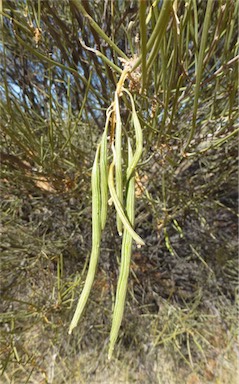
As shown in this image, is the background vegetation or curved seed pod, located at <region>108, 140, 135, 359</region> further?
the background vegetation

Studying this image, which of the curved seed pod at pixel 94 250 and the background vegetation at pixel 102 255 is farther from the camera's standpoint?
the background vegetation at pixel 102 255

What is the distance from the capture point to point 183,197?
4.79ft

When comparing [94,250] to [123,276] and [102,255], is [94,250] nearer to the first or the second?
[123,276]

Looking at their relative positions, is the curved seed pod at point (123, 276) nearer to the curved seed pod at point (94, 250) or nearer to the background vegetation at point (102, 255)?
the curved seed pod at point (94, 250)

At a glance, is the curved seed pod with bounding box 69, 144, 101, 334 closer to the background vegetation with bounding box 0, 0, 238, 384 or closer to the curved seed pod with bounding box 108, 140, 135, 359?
the curved seed pod with bounding box 108, 140, 135, 359

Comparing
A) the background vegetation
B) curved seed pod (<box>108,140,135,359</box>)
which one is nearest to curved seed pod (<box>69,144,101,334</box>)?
curved seed pod (<box>108,140,135,359</box>)

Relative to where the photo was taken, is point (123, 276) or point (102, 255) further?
point (102, 255)

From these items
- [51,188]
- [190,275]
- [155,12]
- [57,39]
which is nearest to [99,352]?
[190,275]

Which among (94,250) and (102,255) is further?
(102,255)

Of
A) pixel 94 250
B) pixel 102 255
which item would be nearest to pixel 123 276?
pixel 94 250

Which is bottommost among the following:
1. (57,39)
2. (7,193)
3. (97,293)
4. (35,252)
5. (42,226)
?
(97,293)

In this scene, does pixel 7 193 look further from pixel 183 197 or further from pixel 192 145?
pixel 192 145

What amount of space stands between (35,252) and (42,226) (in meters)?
0.20

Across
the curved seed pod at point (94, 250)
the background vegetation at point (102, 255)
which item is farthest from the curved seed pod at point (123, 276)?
the background vegetation at point (102, 255)
